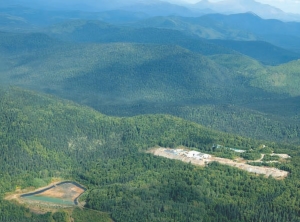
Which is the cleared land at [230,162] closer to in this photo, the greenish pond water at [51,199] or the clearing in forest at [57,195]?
the clearing in forest at [57,195]

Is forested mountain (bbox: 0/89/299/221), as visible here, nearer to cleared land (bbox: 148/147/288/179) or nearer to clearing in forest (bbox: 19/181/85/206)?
cleared land (bbox: 148/147/288/179)

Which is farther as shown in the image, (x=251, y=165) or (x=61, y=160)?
(x=61, y=160)

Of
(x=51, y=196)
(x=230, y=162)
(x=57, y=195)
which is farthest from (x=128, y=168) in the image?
(x=230, y=162)

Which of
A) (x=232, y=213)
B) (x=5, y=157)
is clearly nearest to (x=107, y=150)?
(x=5, y=157)

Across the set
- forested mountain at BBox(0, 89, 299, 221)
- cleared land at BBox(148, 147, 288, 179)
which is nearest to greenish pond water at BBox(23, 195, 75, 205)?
forested mountain at BBox(0, 89, 299, 221)

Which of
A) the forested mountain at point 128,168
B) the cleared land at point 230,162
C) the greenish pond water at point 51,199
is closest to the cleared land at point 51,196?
the greenish pond water at point 51,199

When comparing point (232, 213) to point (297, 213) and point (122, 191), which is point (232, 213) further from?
point (122, 191)
